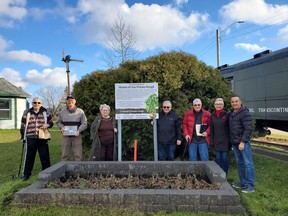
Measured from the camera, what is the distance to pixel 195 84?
751cm

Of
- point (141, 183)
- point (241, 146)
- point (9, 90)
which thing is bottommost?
point (141, 183)

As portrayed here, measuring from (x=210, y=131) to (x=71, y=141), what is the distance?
3030 millimetres

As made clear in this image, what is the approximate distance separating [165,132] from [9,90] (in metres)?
21.2

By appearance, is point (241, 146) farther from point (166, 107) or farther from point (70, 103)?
point (70, 103)

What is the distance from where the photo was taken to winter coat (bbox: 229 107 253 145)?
5.13 meters

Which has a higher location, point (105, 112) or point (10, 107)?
point (10, 107)

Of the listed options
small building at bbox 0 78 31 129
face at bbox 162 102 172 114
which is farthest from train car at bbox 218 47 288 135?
small building at bbox 0 78 31 129

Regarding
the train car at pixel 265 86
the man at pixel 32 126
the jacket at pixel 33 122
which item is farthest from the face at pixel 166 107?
the train car at pixel 265 86

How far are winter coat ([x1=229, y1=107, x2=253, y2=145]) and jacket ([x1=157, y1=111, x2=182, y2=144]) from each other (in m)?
1.21

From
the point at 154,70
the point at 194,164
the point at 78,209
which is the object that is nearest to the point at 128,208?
the point at 78,209

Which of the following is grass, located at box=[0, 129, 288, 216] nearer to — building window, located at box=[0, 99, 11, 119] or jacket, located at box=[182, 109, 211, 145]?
jacket, located at box=[182, 109, 211, 145]

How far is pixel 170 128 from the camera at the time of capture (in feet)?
20.7

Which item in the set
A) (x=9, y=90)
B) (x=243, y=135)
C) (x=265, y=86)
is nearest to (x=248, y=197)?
(x=243, y=135)

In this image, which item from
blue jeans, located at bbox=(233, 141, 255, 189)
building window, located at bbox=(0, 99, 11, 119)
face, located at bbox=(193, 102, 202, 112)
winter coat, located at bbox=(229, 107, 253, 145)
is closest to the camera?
winter coat, located at bbox=(229, 107, 253, 145)
